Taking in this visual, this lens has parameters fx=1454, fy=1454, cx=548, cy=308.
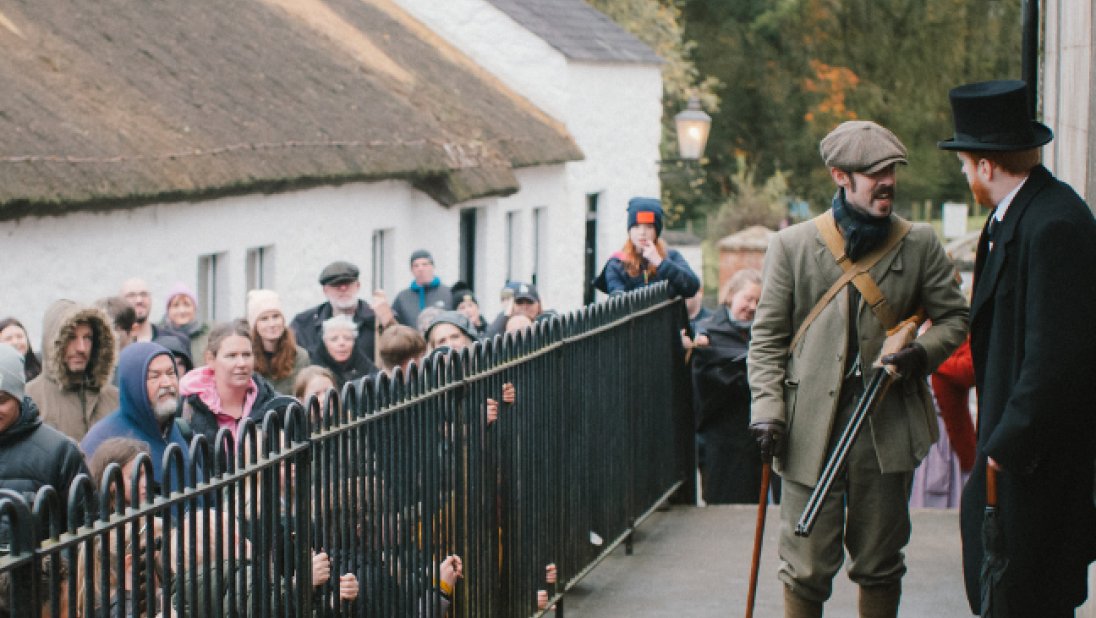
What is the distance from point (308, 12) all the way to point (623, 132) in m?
8.26

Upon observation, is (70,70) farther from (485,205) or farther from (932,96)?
(932,96)

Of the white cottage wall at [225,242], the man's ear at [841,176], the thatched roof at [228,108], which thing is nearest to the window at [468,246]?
the thatched roof at [228,108]

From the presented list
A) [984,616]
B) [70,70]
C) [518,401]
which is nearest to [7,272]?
[70,70]

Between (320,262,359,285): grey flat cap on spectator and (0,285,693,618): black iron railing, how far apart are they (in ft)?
9.71

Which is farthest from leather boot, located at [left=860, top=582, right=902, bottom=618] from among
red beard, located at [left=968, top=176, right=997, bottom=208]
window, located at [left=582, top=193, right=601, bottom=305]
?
window, located at [left=582, top=193, right=601, bottom=305]

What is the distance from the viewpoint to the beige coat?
17.4 feet

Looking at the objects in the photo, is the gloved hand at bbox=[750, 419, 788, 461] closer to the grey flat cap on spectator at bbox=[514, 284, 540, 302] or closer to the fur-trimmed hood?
the fur-trimmed hood

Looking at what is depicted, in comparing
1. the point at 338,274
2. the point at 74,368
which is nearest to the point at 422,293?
the point at 338,274

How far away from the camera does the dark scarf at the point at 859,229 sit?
5270 millimetres

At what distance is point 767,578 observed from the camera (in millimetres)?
7262

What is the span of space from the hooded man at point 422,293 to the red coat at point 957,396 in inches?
221

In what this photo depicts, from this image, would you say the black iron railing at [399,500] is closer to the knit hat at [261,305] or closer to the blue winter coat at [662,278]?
the blue winter coat at [662,278]

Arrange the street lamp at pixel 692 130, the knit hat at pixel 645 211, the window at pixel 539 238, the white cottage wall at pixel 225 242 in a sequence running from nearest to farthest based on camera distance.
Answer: the knit hat at pixel 645 211 → the white cottage wall at pixel 225 242 → the street lamp at pixel 692 130 → the window at pixel 539 238

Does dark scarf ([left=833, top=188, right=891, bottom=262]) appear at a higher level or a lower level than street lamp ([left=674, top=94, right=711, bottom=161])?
lower
